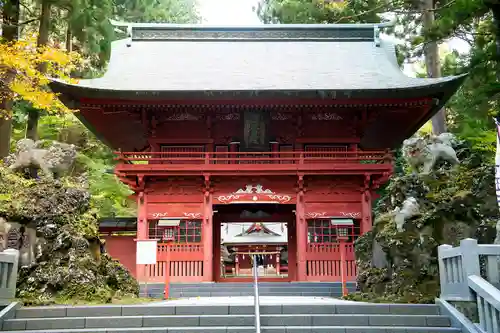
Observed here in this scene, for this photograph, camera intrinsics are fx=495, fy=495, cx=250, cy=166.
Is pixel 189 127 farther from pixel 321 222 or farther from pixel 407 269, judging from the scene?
pixel 407 269

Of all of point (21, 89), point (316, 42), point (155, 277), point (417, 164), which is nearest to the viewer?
point (417, 164)

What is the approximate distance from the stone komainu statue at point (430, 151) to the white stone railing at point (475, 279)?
Result: 11.8 ft

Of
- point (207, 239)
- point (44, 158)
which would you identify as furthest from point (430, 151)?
point (44, 158)

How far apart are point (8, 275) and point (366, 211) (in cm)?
1098

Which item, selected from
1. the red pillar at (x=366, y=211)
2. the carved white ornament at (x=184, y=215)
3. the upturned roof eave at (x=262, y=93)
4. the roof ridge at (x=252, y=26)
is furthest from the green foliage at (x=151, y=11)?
the red pillar at (x=366, y=211)

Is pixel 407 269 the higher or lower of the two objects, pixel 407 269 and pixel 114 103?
the lower

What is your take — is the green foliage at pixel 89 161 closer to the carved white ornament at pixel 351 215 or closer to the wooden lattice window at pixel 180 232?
the wooden lattice window at pixel 180 232

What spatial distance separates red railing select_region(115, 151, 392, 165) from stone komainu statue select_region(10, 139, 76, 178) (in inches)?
142

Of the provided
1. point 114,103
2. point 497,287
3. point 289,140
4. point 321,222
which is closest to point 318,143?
point 289,140

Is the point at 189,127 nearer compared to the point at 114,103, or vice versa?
the point at 114,103

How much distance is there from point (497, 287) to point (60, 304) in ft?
23.8

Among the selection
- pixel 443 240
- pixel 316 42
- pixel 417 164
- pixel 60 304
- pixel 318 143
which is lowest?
pixel 60 304

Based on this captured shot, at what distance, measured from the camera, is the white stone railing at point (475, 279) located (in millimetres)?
6512

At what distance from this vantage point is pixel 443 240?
985cm
